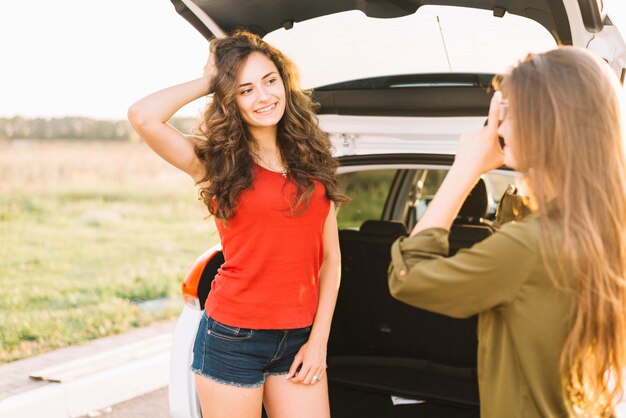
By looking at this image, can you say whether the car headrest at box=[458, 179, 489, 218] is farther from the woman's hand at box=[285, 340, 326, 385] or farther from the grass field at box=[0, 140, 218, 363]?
the woman's hand at box=[285, 340, 326, 385]

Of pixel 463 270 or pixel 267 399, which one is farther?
pixel 267 399

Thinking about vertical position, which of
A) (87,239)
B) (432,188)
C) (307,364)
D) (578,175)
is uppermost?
(578,175)

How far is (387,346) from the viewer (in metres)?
3.81

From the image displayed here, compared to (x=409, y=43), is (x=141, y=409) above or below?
below

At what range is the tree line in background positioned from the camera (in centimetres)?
1229

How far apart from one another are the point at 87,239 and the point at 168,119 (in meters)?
7.03

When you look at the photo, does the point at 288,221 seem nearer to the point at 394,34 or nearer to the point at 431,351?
the point at 394,34

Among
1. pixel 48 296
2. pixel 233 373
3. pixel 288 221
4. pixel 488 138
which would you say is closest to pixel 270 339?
pixel 233 373

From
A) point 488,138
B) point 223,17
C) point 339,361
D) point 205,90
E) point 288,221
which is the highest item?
point 223,17

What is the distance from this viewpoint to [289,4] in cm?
272

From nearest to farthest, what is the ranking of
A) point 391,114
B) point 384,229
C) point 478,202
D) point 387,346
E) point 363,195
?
1. point 391,114
2. point 384,229
3. point 387,346
4. point 478,202
5. point 363,195

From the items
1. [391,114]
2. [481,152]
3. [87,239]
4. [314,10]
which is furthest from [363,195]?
[87,239]

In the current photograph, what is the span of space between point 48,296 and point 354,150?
3.98m

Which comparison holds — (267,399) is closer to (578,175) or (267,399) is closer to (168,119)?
(168,119)
